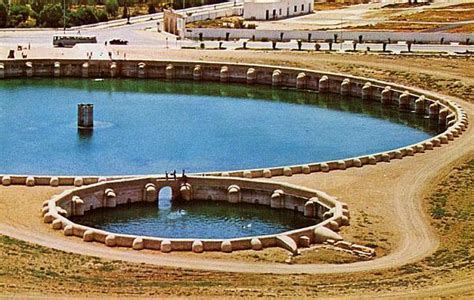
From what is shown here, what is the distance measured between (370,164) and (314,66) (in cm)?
3473

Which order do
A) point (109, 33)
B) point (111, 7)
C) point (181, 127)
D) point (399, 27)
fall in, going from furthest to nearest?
point (111, 7)
point (399, 27)
point (109, 33)
point (181, 127)

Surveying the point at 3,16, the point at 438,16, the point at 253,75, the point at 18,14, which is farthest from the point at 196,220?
the point at 438,16

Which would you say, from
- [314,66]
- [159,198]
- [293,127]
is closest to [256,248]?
[159,198]

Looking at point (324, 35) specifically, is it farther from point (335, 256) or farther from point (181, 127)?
point (335, 256)

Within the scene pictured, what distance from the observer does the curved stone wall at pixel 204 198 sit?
138 feet

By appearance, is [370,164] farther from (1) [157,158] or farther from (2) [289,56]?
(2) [289,56]

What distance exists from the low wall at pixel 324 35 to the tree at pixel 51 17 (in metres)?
15.7

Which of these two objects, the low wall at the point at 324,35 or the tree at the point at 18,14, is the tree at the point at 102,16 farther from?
the low wall at the point at 324,35

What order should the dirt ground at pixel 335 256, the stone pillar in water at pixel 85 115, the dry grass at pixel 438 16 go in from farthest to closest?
the dry grass at pixel 438 16 < the stone pillar in water at pixel 85 115 < the dirt ground at pixel 335 256

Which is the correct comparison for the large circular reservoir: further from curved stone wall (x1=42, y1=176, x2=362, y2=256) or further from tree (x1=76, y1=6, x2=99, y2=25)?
tree (x1=76, y1=6, x2=99, y2=25)

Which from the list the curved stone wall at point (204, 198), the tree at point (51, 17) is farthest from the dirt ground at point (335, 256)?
the tree at point (51, 17)

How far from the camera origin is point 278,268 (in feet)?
130

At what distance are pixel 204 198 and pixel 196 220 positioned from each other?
3147 millimetres

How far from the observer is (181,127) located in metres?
70.4
